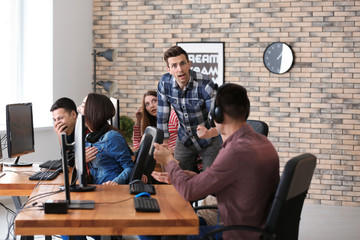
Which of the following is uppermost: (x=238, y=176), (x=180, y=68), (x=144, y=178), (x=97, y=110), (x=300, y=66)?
(x=300, y=66)

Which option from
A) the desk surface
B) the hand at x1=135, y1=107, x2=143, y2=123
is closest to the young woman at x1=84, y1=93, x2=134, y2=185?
the desk surface

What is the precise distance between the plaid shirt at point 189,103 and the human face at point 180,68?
0.26 feet

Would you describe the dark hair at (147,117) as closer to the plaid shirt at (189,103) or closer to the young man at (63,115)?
the plaid shirt at (189,103)

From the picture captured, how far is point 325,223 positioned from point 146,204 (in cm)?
417

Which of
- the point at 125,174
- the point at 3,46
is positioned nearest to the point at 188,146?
the point at 125,174

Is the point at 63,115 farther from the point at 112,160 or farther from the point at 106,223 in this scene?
the point at 106,223

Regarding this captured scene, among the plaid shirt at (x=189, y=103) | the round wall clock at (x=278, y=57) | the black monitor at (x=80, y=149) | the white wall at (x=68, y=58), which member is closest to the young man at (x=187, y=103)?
the plaid shirt at (x=189, y=103)

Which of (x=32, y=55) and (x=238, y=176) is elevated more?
(x=32, y=55)

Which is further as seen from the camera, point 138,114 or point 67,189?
point 138,114

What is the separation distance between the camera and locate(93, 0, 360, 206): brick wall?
7.32m

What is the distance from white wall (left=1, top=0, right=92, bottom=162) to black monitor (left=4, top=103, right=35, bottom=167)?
8.87 ft

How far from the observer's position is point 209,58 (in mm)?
7754

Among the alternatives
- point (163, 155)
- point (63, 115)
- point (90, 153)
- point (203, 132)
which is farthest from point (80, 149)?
point (63, 115)

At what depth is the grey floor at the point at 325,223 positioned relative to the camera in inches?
221
